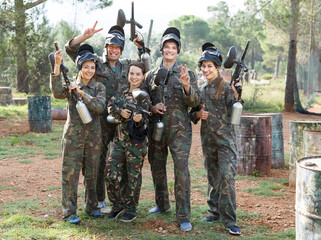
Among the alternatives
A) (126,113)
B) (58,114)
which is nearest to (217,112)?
(126,113)

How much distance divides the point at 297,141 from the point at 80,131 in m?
3.66

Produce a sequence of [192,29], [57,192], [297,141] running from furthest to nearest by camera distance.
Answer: [192,29], [297,141], [57,192]

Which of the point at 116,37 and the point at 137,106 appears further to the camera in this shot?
the point at 116,37

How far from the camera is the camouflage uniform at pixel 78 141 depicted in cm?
453

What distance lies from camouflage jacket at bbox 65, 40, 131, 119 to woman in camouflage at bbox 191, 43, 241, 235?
100 cm

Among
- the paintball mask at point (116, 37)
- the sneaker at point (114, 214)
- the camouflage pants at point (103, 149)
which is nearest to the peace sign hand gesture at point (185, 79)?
the paintball mask at point (116, 37)

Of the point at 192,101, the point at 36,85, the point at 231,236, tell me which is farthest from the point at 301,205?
the point at 36,85

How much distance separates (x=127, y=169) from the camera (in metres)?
4.71

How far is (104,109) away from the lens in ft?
16.1

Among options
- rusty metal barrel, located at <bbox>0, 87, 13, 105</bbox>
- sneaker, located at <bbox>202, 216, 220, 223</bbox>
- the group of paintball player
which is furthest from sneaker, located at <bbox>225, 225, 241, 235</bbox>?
rusty metal barrel, located at <bbox>0, 87, 13, 105</bbox>

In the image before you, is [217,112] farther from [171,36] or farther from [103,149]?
[103,149]

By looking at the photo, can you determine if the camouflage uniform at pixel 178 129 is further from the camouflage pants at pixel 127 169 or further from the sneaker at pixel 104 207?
the sneaker at pixel 104 207

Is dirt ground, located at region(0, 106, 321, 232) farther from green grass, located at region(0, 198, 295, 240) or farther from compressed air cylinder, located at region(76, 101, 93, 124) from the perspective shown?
compressed air cylinder, located at region(76, 101, 93, 124)

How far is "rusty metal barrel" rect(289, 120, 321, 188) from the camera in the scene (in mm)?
6473
